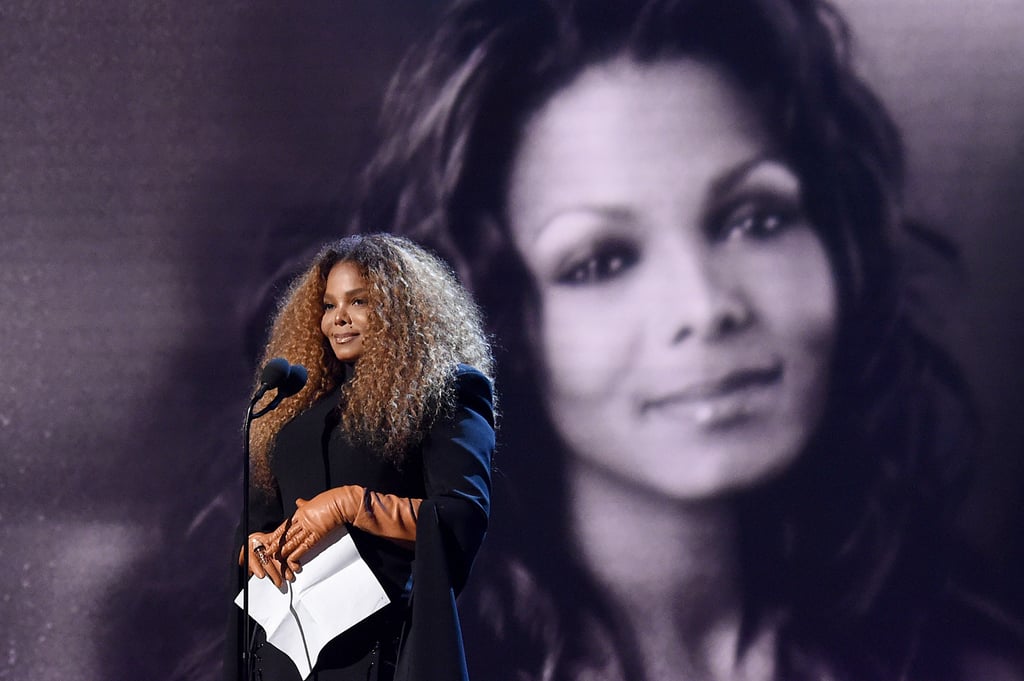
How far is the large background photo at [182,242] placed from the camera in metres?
3.52

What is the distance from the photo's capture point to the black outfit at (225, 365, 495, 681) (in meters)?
2.01

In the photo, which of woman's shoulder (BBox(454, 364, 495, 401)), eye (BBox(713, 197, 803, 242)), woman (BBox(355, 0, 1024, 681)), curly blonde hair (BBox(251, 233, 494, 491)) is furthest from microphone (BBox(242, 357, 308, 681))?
eye (BBox(713, 197, 803, 242))

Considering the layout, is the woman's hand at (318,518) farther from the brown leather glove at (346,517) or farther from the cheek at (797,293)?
the cheek at (797,293)

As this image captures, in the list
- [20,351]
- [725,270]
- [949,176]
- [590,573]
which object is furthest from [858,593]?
[20,351]

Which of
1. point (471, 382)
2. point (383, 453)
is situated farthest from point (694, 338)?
point (383, 453)

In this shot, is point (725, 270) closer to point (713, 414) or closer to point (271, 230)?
point (713, 414)

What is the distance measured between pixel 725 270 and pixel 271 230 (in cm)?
149

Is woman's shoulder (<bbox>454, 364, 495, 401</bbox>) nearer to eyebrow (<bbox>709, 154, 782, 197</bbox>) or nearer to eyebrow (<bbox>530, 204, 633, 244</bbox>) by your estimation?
eyebrow (<bbox>530, 204, 633, 244</bbox>)

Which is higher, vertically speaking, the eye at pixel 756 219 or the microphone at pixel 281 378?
the microphone at pixel 281 378

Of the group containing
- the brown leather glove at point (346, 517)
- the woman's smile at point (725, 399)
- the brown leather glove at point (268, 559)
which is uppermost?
the brown leather glove at point (346, 517)

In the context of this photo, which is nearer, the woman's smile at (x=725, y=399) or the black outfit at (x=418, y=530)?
the black outfit at (x=418, y=530)

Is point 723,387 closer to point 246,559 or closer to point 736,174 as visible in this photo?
point 736,174

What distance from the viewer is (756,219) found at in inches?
140

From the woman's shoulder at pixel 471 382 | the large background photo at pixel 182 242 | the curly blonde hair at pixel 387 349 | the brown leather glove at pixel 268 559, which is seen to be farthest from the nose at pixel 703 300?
the brown leather glove at pixel 268 559
